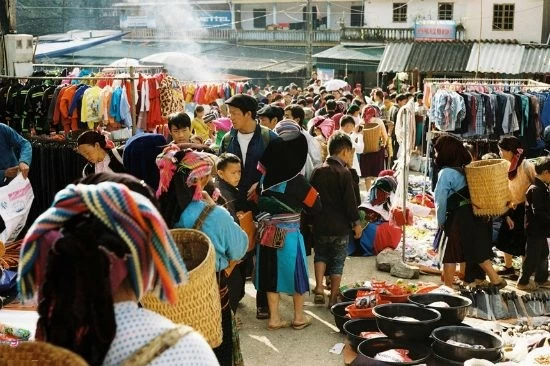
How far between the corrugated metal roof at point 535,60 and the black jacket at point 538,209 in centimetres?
1761

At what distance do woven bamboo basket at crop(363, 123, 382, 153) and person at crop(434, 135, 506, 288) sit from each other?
453 centimetres

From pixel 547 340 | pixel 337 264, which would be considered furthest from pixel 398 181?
pixel 547 340

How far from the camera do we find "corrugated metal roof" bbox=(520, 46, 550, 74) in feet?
77.9

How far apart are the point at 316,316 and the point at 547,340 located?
2.23 metres

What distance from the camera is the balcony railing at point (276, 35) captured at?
1308 inches

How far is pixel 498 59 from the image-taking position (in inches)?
992

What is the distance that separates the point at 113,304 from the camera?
78.3 inches

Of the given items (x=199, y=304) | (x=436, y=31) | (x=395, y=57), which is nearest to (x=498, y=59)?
(x=395, y=57)

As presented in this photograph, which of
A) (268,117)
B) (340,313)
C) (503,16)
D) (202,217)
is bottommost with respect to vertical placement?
(340,313)

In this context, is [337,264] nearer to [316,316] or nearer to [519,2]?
[316,316]

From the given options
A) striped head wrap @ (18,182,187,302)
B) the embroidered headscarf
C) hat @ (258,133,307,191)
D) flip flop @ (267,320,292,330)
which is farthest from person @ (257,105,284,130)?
striped head wrap @ (18,182,187,302)

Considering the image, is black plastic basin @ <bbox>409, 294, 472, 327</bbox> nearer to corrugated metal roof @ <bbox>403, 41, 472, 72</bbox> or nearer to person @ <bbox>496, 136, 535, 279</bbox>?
person @ <bbox>496, 136, 535, 279</bbox>

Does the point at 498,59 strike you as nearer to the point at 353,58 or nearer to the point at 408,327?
the point at 353,58

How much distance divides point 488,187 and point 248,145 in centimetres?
239
